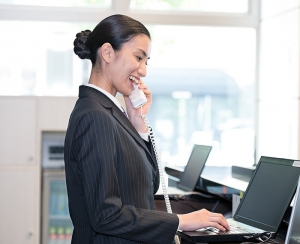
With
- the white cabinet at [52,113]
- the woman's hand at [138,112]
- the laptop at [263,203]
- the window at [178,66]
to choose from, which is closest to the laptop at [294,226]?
the laptop at [263,203]

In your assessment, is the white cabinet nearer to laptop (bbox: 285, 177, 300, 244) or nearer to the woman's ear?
the woman's ear

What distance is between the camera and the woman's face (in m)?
1.87

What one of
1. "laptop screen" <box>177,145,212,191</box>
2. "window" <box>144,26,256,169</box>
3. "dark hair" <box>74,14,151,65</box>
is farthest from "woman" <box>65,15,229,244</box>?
"window" <box>144,26,256,169</box>

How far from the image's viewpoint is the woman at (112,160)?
1687 millimetres

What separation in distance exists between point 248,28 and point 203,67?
61 centimetres

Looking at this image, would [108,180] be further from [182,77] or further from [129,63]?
[182,77]

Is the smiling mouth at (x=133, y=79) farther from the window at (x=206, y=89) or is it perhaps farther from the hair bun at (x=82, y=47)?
the window at (x=206, y=89)

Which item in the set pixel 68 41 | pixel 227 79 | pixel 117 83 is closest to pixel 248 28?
pixel 227 79

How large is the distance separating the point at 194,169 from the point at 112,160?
208cm

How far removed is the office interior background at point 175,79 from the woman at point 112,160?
115 inches

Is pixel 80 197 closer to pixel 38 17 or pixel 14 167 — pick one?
pixel 14 167

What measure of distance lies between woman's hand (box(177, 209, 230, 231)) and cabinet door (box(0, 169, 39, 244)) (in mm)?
3038

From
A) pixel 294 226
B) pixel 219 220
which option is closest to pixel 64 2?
pixel 219 220

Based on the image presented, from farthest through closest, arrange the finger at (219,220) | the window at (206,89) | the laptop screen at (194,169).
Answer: the window at (206,89) < the laptop screen at (194,169) < the finger at (219,220)
